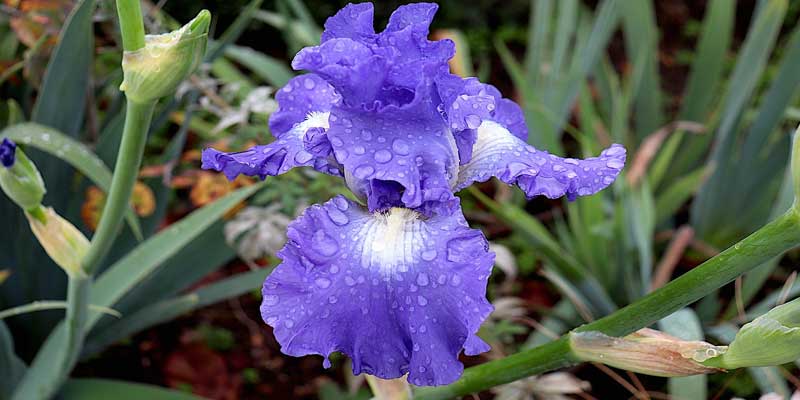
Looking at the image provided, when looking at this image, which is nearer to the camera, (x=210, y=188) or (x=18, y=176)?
(x=18, y=176)

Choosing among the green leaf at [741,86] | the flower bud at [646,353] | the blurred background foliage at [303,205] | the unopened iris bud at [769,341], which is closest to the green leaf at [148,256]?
the blurred background foliage at [303,205]

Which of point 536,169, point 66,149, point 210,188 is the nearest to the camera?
point 536,169

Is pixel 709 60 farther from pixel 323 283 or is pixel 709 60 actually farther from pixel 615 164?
pixel 323 283

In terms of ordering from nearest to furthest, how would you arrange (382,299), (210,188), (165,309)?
(382,299) → (165,309) → (210,188)

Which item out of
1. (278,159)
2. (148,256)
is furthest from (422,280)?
(148,256)

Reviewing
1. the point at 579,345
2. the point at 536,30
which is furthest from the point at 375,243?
the point at 536,30

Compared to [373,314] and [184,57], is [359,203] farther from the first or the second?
[184,57]

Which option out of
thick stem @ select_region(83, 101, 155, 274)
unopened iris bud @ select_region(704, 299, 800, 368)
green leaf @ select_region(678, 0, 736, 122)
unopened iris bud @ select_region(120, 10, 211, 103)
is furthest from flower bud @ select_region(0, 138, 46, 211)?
green leaf @ select_region(678, 0, 736, 122)
